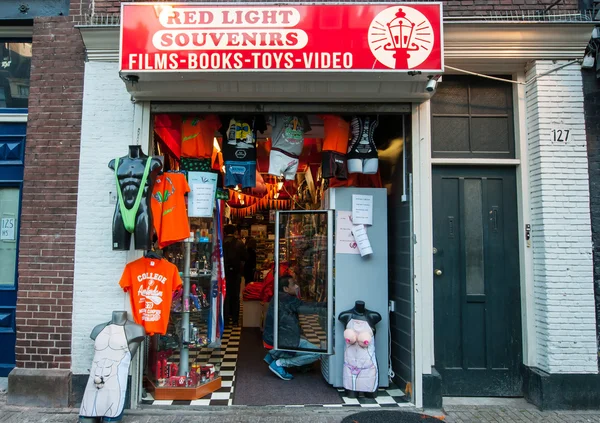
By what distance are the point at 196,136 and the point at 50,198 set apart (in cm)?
181

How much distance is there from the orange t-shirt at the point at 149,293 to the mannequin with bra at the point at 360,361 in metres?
2.08

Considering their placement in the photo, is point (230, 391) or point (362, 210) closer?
point (230, 391)

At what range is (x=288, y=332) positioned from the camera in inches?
207

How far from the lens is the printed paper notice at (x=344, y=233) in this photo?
5195mm

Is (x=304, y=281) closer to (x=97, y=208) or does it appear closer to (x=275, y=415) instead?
Result: (x=275, y=415)

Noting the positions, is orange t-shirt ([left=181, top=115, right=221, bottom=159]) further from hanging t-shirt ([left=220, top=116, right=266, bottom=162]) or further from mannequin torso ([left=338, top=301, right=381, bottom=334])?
Answer: mannequin torso ([left=338, top=301, right=381, bottom=334])

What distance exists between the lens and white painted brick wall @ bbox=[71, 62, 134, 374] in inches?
177

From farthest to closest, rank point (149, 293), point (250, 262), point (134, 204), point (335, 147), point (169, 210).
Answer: point (250, 262), point (335, 147), point (169, 210), point (149, 293), point (134, 204)

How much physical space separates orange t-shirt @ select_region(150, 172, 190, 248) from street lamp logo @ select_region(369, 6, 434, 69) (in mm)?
2572

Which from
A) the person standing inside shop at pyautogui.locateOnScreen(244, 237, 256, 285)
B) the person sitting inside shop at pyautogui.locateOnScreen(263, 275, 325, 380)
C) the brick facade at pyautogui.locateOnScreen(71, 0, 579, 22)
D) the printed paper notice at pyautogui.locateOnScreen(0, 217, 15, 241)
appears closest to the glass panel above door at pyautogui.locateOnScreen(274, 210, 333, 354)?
the person sitting inside shop at pyautogui.locateOnScreen(263, 275, 325, 380)

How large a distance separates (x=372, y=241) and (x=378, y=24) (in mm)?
2549

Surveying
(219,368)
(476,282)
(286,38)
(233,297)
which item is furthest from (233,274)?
(286,38)

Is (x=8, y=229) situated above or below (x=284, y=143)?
below

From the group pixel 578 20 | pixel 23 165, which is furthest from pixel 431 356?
pixel 23 165
